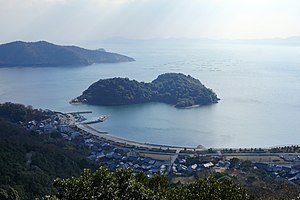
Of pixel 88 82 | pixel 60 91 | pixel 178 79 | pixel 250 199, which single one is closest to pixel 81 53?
pixel 88 82

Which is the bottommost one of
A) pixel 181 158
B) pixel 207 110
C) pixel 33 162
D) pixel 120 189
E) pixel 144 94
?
pixel 181 158

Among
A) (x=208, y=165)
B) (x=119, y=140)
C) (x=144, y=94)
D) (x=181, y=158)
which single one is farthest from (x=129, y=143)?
(x=144, y=94)

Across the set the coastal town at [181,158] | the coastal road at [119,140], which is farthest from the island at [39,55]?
the coastal town at [181,158]

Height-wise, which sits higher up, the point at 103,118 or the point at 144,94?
the point at 144,94

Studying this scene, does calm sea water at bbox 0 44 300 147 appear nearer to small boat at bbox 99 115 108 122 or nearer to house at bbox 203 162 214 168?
small boat at bbox 99 115 108 122

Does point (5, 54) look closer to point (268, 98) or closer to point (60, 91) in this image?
point (60, 91)

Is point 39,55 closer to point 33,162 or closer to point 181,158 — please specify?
point 181,158

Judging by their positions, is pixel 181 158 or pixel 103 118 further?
pixel 103 118

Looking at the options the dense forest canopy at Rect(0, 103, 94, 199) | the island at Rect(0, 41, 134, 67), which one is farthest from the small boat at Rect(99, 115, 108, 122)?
the island at Rect(0, 41, 134, 67)
